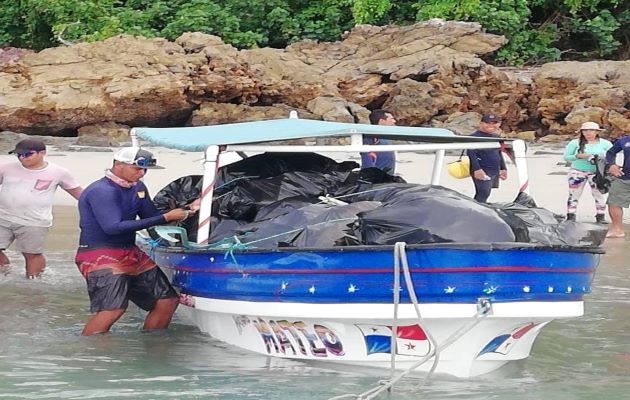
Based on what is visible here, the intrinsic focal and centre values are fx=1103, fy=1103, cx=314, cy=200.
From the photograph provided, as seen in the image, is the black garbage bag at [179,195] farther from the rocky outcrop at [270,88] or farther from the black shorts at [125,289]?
the rocky outcrop at [270,88]

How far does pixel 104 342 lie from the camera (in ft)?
25.9

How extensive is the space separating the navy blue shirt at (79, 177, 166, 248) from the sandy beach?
5.40 m

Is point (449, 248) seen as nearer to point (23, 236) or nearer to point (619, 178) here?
point (23, 236)

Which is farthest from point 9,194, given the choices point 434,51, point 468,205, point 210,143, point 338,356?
point 434,51

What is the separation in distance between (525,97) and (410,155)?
4673 mm

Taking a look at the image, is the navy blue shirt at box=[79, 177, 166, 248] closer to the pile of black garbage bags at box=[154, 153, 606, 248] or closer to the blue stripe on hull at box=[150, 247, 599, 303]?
the pile of black garbage bags at box=[154, 153, 606, 248]

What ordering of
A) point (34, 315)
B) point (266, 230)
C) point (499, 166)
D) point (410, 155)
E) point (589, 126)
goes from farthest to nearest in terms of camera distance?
point (410, 155) < point (589, 126) < point (499, 166) < point (34, 315) < point (266, 230)

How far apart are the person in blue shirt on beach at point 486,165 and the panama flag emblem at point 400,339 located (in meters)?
4.47

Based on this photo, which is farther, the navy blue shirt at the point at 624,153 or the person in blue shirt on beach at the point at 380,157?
the navy blue shirt at the point at 624,153

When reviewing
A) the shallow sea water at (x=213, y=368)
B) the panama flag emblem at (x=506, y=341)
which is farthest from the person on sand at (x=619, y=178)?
the panama flag emblem at (x=506, y=341)

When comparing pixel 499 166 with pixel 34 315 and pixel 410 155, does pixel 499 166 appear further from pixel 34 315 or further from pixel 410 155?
pixel 410 155

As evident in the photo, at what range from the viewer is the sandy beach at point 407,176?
48.6 ft

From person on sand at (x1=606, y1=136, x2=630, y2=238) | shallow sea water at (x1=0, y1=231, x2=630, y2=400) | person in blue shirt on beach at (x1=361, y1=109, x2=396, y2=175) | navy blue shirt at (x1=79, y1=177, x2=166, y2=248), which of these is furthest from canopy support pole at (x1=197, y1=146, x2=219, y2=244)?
person on sand at (x1=606, y1=136, x2=630, y2=238)

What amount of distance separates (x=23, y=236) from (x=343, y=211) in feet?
12.7
